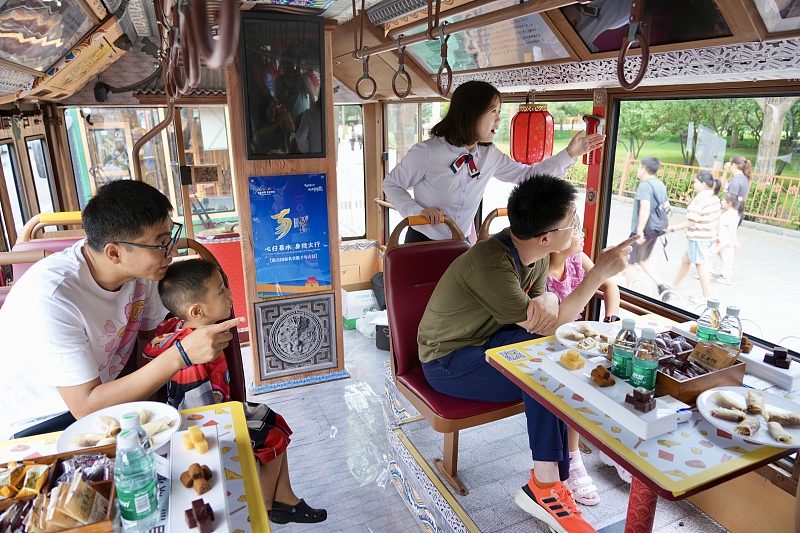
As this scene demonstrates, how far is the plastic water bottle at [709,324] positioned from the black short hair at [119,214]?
210 cm

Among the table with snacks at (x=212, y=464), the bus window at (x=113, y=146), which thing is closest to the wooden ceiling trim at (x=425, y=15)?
the table with snacks at (x=212, y=464)

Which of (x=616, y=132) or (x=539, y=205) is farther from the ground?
(x=616, y=132)

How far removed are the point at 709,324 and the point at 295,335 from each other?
2865 millimetres

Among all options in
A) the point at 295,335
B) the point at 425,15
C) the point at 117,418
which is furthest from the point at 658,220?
the point at 117,418

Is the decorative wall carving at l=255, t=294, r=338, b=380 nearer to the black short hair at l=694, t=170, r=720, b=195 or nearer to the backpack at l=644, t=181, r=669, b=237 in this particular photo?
the backpack at l=644, t=181, r=669, b=237

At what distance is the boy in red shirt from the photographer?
2.01m

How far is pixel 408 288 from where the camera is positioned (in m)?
2.73

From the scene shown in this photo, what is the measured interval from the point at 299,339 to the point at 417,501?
1.80 m

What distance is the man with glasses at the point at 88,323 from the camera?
167cm

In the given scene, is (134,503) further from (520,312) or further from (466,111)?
(466,111)

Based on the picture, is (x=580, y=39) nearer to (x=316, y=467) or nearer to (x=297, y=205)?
(x=297, y=205)

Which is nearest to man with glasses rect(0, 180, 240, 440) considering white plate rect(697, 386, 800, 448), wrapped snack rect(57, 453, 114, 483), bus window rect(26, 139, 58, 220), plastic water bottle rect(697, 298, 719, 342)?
wrapped snack rect(57, 453, 114, 483)

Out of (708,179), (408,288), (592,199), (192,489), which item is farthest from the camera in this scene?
(592,199)

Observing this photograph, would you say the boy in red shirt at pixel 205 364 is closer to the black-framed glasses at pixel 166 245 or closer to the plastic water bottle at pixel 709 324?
the black-framed glasses at pixel 166 245
